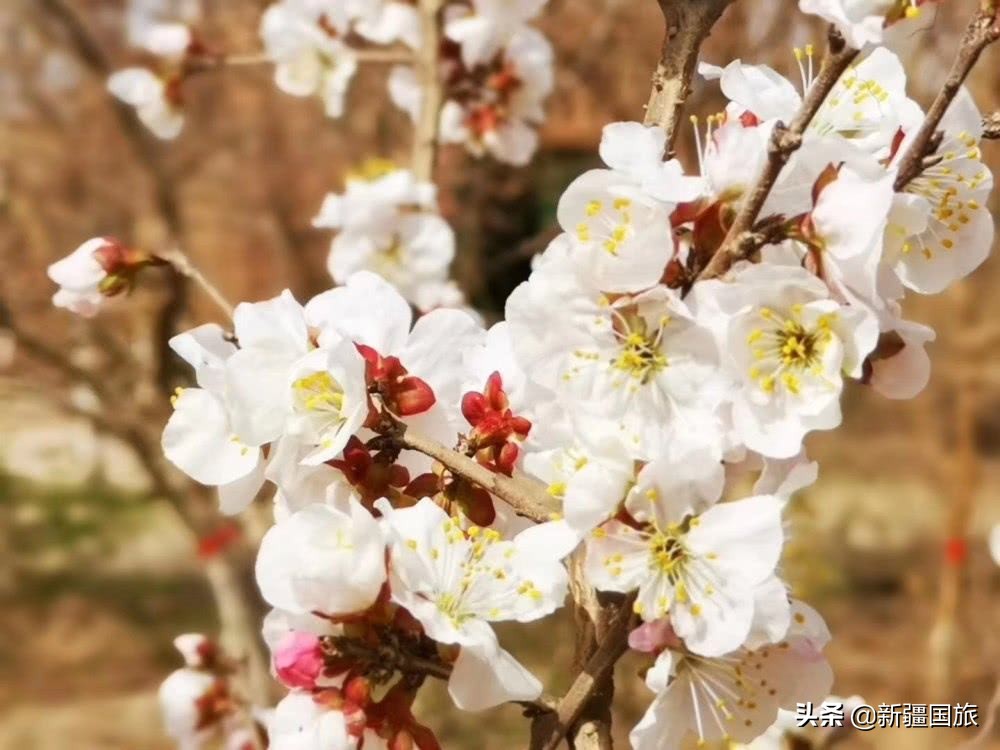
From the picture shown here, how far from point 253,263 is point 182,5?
188cm

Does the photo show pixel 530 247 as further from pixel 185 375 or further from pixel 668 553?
pixel 668 553

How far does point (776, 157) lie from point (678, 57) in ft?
0.51

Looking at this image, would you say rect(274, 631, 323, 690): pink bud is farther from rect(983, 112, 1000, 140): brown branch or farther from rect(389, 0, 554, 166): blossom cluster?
rect(389, 0, 554, 166): blossom cluster

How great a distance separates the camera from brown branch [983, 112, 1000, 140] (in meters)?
0.67

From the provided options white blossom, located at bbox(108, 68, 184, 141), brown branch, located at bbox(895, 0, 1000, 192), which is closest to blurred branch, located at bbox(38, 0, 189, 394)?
white blossom, located at bbox(108, 68, 184, 141)

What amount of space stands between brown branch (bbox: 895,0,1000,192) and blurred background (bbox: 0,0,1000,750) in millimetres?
1418

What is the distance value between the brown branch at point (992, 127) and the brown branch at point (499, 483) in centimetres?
35

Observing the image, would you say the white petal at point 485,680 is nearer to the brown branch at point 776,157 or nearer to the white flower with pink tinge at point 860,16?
the brown branch at point 776,157

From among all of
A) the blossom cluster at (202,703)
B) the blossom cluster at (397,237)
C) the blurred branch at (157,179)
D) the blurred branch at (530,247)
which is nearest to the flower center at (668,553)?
the blossom cluster at (202,703)

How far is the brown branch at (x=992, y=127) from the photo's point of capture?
2.20ft

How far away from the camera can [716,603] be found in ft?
1.97

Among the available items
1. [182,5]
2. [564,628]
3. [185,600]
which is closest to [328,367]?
[564,628]

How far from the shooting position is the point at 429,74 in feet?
5.55

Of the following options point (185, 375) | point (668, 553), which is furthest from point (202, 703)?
point (185, 375)
